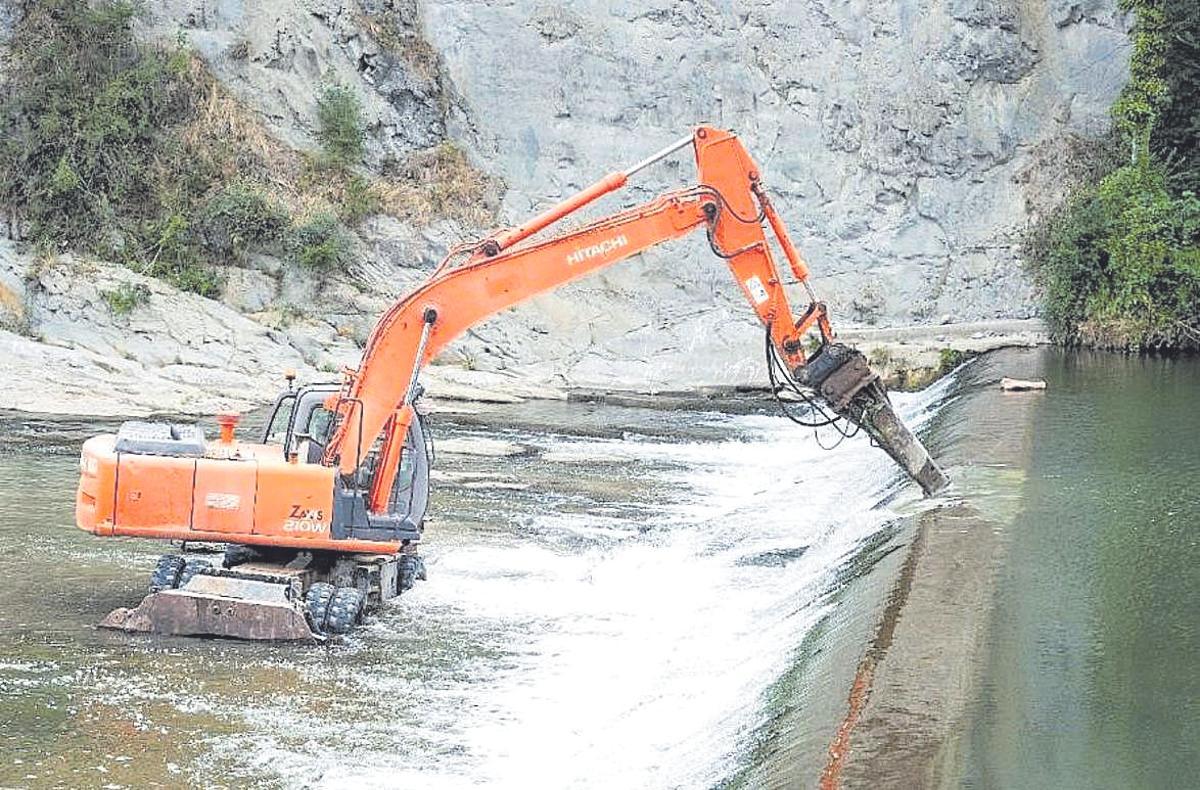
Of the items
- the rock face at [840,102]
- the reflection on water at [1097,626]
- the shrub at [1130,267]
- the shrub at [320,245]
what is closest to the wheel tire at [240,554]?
the reflection on water at [1097,626]

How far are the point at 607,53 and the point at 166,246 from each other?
1508 centimetres

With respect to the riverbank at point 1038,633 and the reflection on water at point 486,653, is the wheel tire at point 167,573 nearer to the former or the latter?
the reflection on water at point 486,653

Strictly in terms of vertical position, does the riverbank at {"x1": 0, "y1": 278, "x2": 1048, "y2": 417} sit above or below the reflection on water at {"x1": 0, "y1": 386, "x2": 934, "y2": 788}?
above

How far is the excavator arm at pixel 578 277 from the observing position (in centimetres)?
1359

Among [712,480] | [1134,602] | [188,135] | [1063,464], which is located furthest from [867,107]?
[1134,602]

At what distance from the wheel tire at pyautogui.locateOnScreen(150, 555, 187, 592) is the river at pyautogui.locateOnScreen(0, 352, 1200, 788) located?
28.1 inches

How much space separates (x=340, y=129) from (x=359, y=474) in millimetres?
26087

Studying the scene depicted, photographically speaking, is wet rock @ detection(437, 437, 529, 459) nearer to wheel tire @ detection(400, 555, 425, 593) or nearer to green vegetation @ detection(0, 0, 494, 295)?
wheel tire @ detection(400, 555, 425, 593)

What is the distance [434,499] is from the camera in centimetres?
1942

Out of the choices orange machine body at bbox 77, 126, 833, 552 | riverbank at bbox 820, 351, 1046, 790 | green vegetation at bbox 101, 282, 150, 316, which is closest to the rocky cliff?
green vegetation at bbox 101, 282, 150, 316

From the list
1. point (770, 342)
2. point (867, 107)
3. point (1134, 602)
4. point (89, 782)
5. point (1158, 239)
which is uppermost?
point (867, 107)

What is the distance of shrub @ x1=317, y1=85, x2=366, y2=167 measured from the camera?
125 feet

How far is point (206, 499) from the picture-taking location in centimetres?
1297

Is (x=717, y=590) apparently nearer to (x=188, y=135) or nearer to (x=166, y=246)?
(x=166, y=246)
